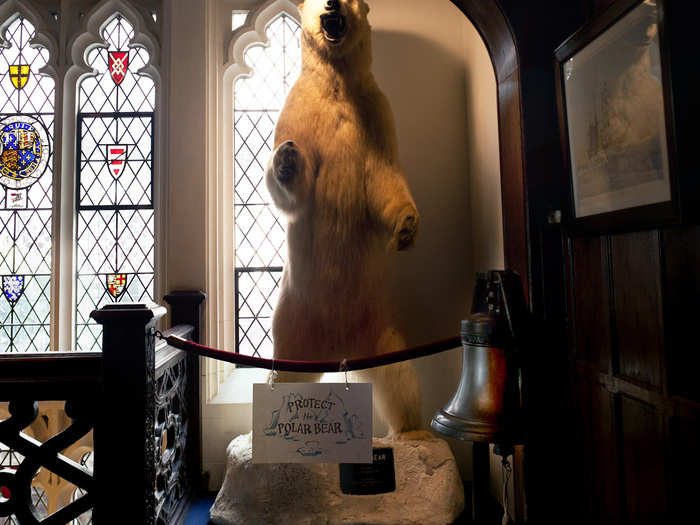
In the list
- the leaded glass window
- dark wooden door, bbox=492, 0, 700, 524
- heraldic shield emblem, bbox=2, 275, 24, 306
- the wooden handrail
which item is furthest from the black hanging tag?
heraldic shield emblem, bbox=2, 275, 24, 306

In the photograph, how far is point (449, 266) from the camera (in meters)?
2.47

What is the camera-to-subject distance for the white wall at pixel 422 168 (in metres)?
2.42

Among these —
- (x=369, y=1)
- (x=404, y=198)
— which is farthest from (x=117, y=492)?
(x=369, y=1)

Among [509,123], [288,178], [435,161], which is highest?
[435,161]

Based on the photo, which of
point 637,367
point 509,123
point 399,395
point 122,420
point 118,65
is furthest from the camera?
point 118,65

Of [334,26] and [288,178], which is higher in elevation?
[334,26]

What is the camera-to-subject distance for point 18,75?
2977 millimetres

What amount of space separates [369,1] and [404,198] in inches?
52.7

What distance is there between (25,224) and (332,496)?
8.54 feet

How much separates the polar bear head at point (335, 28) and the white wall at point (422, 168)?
0.49 metres

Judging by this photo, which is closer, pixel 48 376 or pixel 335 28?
pixel 48 376

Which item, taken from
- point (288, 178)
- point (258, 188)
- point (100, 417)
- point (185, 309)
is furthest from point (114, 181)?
point (100, 417)

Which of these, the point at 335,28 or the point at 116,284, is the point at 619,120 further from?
the point at 116,284

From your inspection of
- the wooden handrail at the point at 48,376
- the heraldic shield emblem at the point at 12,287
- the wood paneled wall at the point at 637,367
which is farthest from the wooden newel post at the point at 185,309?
the wood paneled wall at the point at 637,367
